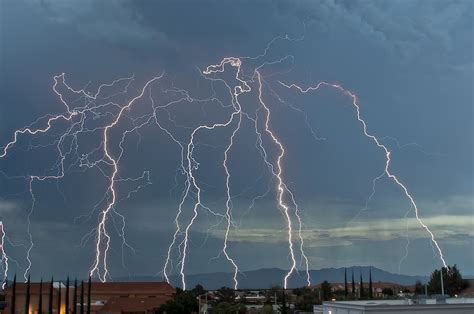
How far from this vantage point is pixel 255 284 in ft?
352

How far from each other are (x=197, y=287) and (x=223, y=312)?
35613 millimetres

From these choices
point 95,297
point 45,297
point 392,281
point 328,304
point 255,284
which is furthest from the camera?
point 255,284

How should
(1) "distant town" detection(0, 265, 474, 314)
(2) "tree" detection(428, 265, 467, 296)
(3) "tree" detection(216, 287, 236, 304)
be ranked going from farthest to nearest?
(3) "tree" detection(216, 287, 236, 304) < (2) "tree" detection(428, 265, 467, 296) < (1) "distant town" detection(0, 265, 474, 314)

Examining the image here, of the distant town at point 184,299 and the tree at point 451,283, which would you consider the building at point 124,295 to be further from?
the tree at point 451,283

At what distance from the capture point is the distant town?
23.7 meters

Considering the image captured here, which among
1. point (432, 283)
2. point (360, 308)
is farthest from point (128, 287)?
point (360, 308)

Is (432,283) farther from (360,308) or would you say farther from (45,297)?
(360,308)

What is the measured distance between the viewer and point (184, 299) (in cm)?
4628

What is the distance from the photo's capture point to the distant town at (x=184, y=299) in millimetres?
23672

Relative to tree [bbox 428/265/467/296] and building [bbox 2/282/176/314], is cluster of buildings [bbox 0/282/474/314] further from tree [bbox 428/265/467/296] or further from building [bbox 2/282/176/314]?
tree [bbox 428/265/467/296]

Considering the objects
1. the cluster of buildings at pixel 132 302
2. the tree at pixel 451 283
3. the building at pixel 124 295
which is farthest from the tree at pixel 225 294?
the tree at pixel 451 283

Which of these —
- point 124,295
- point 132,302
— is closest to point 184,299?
point 132,302

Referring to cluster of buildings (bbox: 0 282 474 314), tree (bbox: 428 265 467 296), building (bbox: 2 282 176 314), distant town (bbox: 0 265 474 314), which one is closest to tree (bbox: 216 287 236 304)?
distant town (bbox: 0 265 474 314)

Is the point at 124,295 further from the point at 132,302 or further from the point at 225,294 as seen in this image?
the point at 225,294
